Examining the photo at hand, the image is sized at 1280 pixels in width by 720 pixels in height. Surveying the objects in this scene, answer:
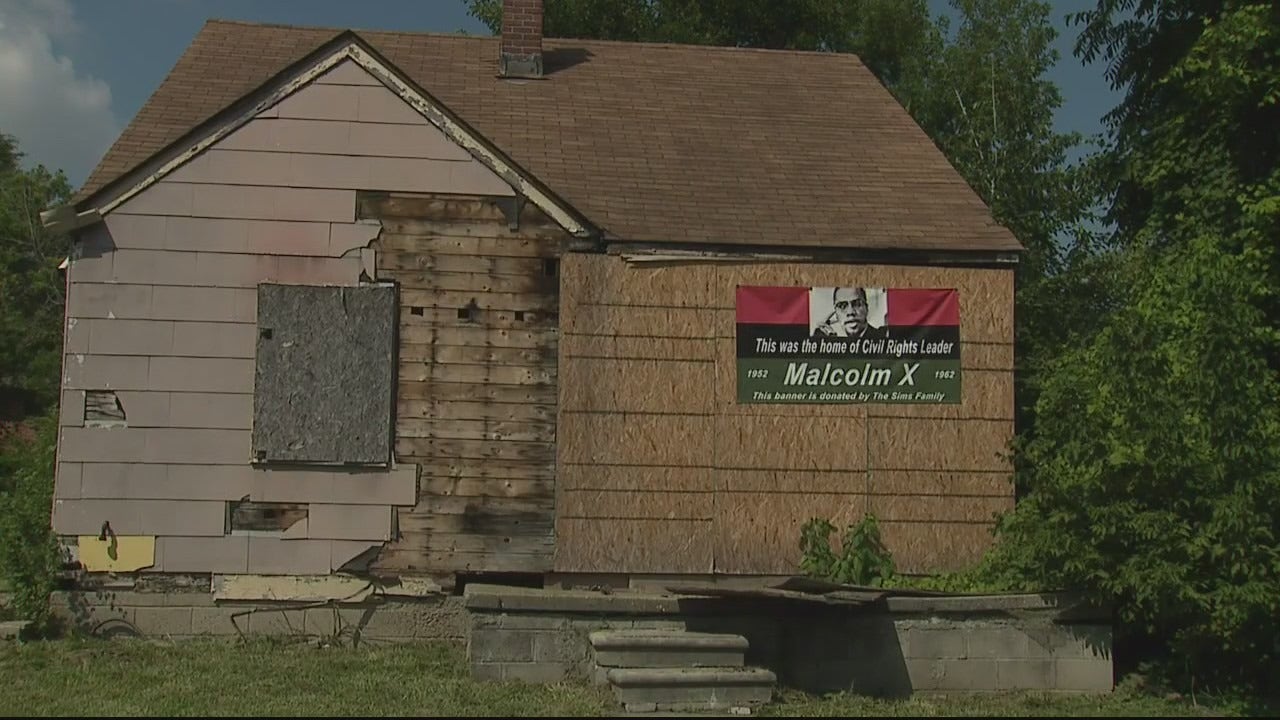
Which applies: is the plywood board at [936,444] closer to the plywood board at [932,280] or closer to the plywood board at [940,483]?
the plywood board at [940,483]

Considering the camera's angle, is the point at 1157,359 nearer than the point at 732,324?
Yes

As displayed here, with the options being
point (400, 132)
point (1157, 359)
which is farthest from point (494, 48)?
point (1157, 359)

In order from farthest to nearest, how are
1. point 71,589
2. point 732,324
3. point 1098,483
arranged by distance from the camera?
point 732,324 < point 71,589 < point 1098,483

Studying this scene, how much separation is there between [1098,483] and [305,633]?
7073mm

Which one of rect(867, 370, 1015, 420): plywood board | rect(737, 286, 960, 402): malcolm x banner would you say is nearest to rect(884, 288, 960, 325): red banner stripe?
rect(737, 286, 960, 402): malcolm x banner

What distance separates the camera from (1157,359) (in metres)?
9.43

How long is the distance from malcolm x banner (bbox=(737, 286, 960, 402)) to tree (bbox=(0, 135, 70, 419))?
23.4 m

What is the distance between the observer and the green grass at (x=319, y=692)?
8.24m

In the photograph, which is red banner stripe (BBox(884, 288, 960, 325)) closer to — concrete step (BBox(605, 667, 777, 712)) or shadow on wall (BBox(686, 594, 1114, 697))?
shadow on wall (BBox(686, 594, 1114, 697))

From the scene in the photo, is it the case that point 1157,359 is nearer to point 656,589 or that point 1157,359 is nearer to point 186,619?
point 656,589

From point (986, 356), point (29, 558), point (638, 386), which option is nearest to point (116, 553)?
point (29, 558)

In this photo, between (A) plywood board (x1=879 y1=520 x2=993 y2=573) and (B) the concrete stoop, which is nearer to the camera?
(B) the concrete stoop

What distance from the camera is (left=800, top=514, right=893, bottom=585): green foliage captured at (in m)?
10.6

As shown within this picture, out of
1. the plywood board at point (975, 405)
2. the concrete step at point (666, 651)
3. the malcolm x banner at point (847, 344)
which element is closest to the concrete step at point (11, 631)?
the concrete step at point (666, 651)
